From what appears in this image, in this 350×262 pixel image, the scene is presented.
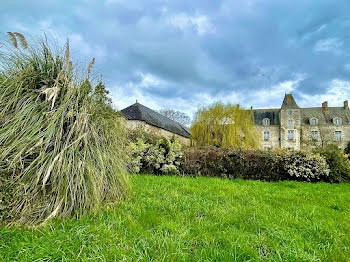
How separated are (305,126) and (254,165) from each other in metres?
28.5

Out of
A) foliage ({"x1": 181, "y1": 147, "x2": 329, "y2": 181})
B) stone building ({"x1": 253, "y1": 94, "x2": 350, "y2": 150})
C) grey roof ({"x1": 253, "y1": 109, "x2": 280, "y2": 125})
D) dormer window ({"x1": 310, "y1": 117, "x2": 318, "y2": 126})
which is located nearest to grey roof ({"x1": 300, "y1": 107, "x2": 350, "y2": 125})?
stone building ({"x1": 253, "y1": 94, "x2": 350, "y2": 150})

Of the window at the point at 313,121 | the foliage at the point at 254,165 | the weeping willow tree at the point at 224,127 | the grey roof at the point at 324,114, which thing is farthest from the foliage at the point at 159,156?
the window at the point at 313,121

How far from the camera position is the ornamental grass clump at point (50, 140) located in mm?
1789

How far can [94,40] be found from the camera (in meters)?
3.63

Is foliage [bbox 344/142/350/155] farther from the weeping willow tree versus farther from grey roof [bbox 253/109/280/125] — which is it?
the weeping willow tree

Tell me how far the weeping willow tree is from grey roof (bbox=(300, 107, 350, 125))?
19459 millimetres

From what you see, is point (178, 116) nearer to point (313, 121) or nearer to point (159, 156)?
point (313, 121)

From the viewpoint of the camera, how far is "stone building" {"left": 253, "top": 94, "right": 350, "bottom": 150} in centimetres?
2792

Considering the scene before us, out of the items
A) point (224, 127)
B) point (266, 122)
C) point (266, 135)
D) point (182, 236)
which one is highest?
point (266, 122)

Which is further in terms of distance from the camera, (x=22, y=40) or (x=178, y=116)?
(x=178, y=116)

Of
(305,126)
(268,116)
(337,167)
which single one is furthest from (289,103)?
(337,167)

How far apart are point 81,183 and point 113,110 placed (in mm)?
1240

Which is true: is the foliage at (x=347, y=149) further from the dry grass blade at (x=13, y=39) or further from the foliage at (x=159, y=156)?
the dry grass blade at (x=13, y=39)

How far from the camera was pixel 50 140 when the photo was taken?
2041 mm
